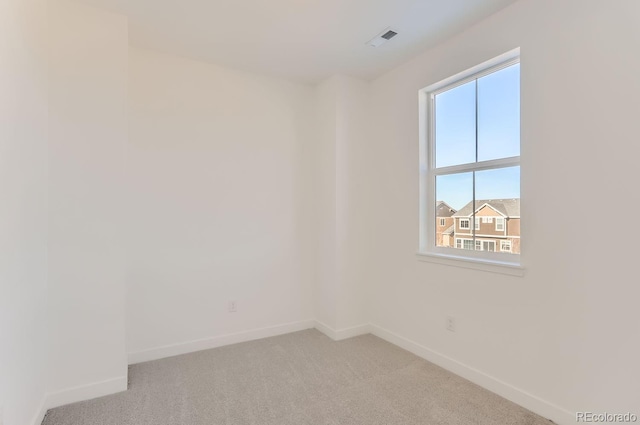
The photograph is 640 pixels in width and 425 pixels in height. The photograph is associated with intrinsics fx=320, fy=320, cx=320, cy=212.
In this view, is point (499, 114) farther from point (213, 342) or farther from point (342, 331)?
point (213, 342)

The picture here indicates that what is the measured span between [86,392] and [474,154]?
3300 millimetres

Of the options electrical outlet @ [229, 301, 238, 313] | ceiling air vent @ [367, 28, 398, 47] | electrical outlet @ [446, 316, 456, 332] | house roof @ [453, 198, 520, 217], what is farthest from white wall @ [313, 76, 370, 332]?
house roof @ [453, 198, 520, 217]

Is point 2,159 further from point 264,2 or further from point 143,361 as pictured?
point 143,361

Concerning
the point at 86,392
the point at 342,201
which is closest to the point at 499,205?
the point at 342,201

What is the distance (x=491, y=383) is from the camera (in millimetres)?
2250

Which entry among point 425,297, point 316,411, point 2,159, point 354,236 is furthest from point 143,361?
point 425,297

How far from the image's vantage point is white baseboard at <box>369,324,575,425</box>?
1.91 m

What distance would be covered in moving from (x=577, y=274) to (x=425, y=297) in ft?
3.85

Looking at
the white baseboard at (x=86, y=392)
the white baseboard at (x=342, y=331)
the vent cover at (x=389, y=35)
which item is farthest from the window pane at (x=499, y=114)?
the white baseboard at (x=86, y=392)

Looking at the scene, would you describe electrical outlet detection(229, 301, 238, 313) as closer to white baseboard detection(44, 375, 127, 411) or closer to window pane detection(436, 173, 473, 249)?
white baseboard detection(44, 375, 127, 411)

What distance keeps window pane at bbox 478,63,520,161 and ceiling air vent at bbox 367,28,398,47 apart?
0.79m

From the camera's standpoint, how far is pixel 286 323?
134 inches

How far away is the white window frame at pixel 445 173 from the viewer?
225 centimetres

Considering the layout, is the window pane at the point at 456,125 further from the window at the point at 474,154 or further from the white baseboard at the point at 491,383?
the white baseboard at the point at 491,383
